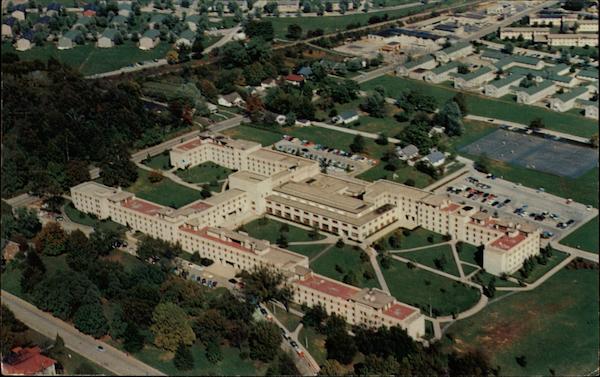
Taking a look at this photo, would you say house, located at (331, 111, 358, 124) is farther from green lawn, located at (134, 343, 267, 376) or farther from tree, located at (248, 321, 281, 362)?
green lawn, located at (134, 343, 267, 376)

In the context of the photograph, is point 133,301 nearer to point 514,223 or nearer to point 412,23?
point 514,223

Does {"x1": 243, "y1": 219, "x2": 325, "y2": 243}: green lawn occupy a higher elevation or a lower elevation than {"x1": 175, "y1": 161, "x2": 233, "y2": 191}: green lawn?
lower

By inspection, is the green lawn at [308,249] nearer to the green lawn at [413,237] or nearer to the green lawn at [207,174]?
the green lawn at [413,237]

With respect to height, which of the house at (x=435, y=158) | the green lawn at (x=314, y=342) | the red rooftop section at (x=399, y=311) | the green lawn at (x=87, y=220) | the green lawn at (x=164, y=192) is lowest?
the green lawn at (x=314, y=342)

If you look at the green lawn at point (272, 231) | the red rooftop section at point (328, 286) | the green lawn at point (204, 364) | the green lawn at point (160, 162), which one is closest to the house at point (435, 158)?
the green lawn at point (272, 231)

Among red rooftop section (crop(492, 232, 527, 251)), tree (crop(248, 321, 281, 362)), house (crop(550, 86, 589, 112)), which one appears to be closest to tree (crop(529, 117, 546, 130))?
house (crop(550, 86, 589, 112))

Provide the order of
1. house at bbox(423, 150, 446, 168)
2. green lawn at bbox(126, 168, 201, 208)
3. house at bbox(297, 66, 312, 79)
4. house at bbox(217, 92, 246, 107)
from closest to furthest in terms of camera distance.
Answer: green lawn at bbox(126, 168, 201, 208)
house at bbox(423, 150, 446, 168)
house at bbox(217, 92, 246, 107)
house at bbox(297, 66, 312, 79)

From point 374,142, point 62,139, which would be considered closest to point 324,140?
point 374,142
